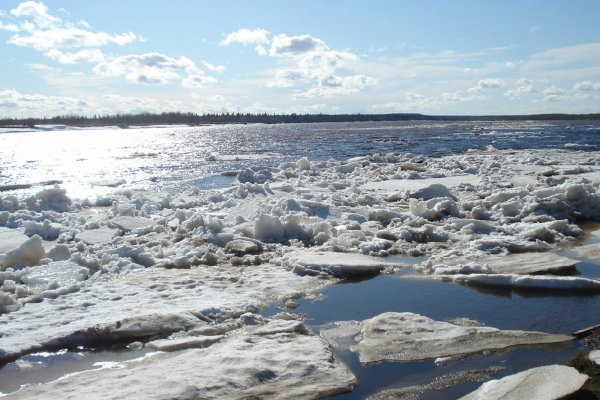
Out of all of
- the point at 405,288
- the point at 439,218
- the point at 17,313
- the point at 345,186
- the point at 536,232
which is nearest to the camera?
the point at 17,313

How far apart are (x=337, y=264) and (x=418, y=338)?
2322 millimetres

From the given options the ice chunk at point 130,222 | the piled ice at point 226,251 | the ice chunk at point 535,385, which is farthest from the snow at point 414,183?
the ice chunk at point 535,385

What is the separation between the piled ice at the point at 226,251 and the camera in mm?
4910

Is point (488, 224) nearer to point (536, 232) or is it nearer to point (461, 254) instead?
point (536, 232)

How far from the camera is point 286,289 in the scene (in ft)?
19.0

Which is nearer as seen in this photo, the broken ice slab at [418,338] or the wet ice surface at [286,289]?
the wet ice surface at [286,289]

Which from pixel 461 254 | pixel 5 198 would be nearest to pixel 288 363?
pixel 461 254

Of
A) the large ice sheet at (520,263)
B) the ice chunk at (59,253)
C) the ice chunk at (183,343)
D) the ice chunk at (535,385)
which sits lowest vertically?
the ice chunk at (183,343)

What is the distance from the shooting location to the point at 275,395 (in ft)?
11.2

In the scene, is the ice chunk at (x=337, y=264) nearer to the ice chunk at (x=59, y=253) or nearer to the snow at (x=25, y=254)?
the ice chunk at (x=59, y=253)

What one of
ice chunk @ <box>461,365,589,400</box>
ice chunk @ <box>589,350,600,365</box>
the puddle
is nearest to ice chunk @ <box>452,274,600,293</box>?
the puddle

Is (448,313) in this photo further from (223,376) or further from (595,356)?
(223,376)

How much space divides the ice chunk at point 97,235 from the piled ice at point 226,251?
0.02 metres

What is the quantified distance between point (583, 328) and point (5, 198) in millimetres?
10070
